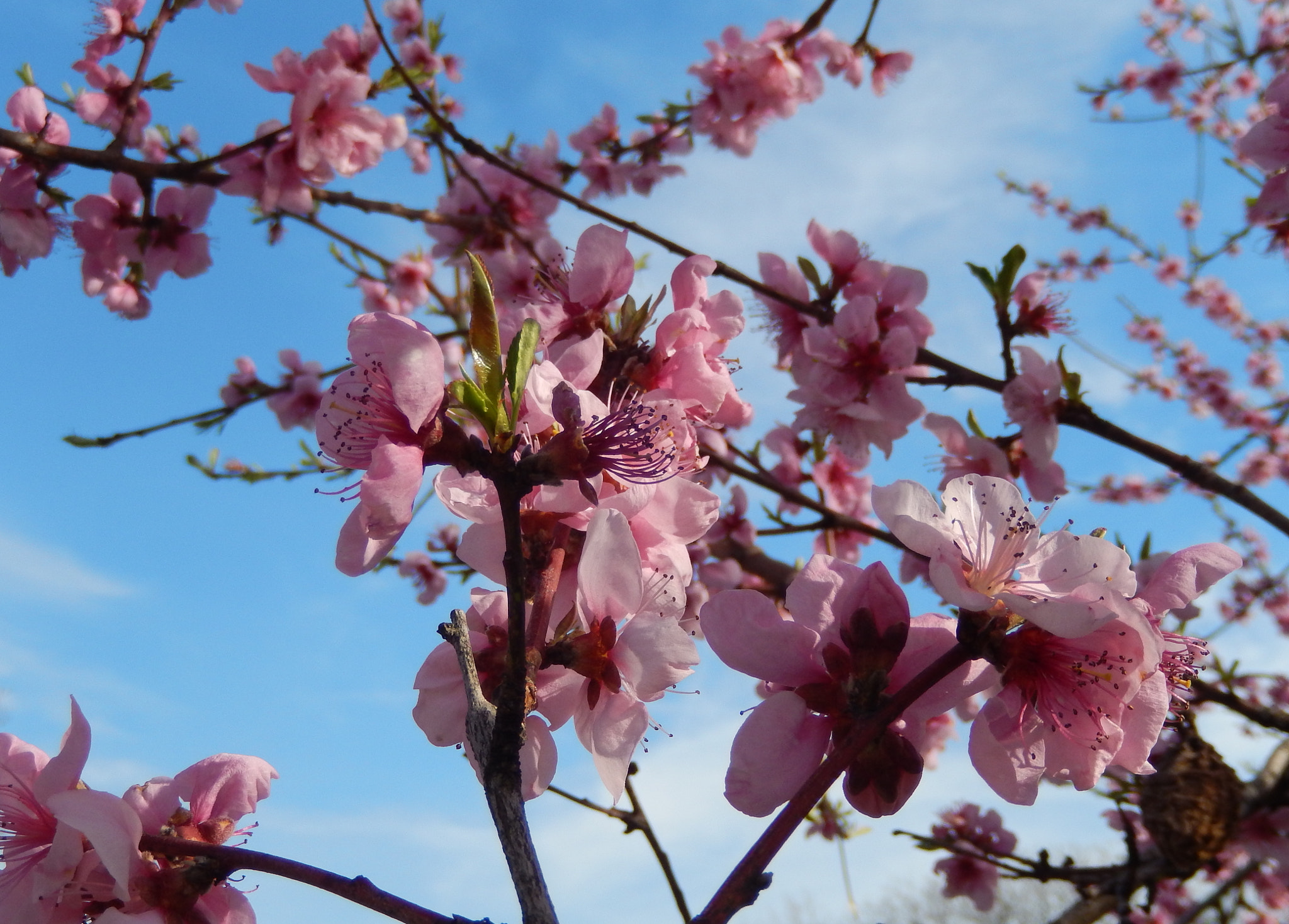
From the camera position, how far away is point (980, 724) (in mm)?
984

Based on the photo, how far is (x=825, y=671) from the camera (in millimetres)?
968

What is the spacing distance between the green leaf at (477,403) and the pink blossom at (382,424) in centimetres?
3

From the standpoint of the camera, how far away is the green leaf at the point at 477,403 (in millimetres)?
844

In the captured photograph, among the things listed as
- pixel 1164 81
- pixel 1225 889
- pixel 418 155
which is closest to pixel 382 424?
pixel 1225 889

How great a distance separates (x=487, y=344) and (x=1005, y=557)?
65 cm

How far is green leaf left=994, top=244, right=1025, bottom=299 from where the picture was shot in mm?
2246

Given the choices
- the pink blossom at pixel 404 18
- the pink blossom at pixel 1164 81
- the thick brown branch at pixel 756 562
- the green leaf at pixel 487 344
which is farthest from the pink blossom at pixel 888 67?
the pink blossom at pixel 1164 81

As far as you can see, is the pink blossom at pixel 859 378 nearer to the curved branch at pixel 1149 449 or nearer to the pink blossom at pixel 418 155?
the curved branch at pixel 1149 449

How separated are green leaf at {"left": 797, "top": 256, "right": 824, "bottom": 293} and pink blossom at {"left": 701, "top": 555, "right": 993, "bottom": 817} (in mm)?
1846

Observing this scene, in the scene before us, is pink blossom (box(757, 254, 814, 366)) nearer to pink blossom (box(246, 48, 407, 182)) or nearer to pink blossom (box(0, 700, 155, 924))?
pink blossom (box(246, 48, 407, 182))

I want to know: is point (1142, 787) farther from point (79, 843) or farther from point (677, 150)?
point (677, 150)

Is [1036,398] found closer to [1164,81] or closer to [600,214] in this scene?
[600,214]

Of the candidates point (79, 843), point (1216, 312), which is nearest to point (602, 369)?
point (79, 843)

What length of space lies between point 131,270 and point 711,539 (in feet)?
8.70
